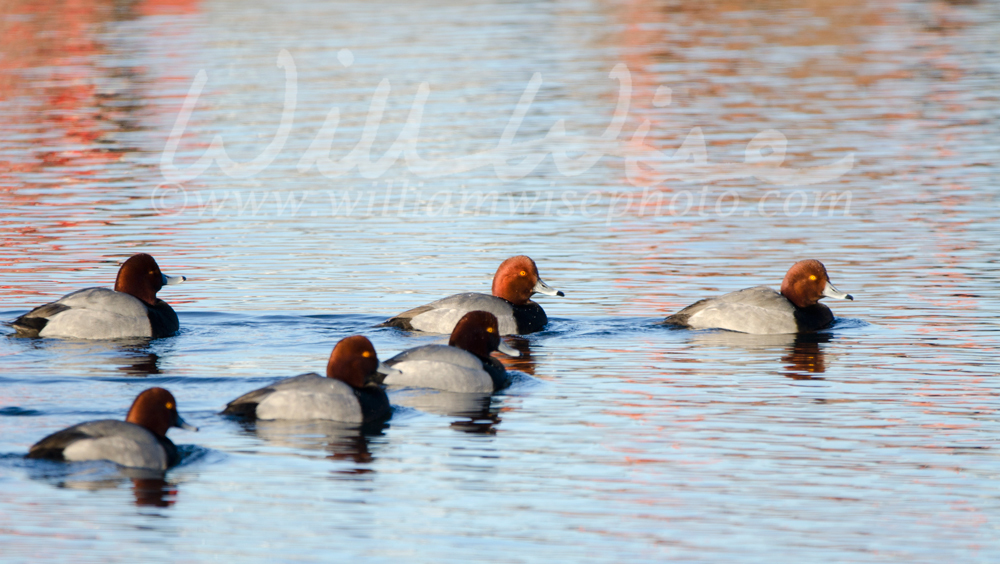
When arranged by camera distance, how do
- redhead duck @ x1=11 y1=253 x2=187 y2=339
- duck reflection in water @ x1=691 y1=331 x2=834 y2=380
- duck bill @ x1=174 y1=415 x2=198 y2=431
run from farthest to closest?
redhead duck @ x1=11 y1=253 x2=187 y2=339, duck reflection in water @ x1=691 y1=331 x2=834 y2=380, duck bill @ x1=174 y1=415 x2=198 y2=431

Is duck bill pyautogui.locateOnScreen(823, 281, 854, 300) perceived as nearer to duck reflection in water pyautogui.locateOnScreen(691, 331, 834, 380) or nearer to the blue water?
the blue water

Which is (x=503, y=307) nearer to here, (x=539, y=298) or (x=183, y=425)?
(x=539, y=298)

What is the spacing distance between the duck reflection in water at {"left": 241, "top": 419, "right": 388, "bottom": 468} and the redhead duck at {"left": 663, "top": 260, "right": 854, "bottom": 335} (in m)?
4.94

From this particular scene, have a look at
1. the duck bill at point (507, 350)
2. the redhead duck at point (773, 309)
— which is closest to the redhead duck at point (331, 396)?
the duck bill at point (507, 350)

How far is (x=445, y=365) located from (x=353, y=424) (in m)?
1.34

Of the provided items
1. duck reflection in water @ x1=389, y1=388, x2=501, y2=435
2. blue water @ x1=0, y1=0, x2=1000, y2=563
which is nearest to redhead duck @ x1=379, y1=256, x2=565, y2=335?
blue water @ x1=0, y1=0, x2=1000, y2=563

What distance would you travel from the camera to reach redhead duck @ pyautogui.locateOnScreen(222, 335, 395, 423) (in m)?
10.9

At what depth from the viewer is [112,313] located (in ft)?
46.8

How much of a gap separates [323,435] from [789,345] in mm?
5875

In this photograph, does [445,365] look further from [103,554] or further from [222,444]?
[103,554]

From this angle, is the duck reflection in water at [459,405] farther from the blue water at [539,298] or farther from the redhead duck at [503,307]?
the redhead duck at [503,307]

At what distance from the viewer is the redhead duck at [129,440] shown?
9.39m

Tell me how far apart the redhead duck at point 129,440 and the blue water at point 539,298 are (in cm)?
13

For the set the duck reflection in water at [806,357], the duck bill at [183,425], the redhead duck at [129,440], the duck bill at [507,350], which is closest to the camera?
the redhead duck at [129,440]
